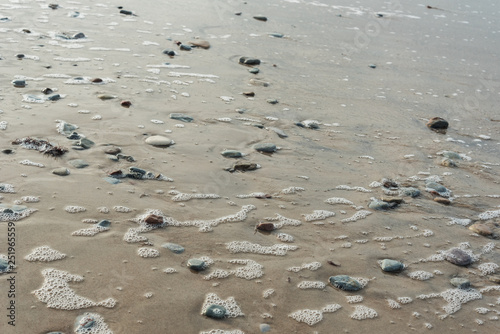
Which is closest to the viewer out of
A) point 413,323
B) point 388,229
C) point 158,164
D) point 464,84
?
point 413,323

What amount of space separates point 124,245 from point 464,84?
6182 millimetres

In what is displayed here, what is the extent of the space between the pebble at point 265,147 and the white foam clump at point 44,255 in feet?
7.11

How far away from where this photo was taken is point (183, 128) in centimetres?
468

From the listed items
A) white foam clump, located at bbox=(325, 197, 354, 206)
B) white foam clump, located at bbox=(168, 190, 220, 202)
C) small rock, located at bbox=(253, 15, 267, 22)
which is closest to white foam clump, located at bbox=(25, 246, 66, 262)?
white foam clump, located at bbox=(168, 190, 220, 202)

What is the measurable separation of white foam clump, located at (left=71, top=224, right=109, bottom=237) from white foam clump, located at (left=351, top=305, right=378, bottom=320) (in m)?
1.56

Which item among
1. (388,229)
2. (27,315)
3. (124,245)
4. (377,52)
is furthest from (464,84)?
(27,315)

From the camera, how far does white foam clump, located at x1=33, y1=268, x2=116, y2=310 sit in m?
2.42

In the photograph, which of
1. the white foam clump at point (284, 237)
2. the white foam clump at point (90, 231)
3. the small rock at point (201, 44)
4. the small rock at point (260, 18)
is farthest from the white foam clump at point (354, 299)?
Result: the small rock at point (260, 18)

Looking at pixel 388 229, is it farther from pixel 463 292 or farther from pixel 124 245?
pixel 124 245

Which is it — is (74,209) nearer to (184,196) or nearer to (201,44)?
(184,196)

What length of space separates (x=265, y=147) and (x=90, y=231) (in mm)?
1947

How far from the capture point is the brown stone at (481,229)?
12.0ft

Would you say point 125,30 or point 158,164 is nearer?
point 158,164

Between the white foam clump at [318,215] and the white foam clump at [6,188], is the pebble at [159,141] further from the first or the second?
the white foam clump at [318,215]
